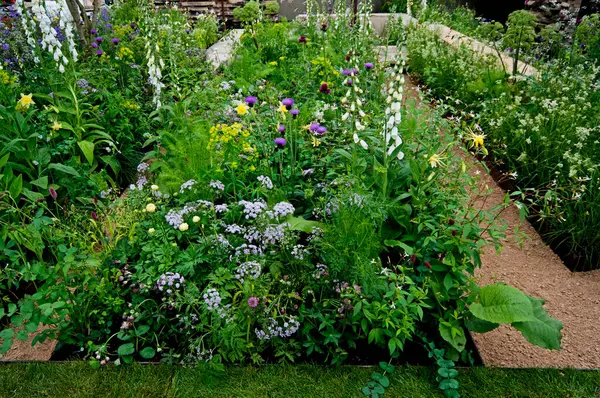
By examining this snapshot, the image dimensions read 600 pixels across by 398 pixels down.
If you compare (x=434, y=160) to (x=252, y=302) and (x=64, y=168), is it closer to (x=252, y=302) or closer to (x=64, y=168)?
(x=252, y=302)

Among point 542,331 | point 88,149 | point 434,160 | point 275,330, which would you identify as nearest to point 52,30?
point 88,149

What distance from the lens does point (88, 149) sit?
3512mm

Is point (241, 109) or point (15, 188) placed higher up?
point (241, 109)

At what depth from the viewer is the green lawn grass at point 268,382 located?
230 centimetres

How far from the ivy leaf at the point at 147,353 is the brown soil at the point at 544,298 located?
5.93ft

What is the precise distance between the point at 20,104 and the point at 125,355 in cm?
212

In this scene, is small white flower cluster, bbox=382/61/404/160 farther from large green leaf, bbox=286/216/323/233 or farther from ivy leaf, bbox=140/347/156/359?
ivy leaf, bbox=140/347/156/359

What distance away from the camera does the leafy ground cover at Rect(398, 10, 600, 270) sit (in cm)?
321

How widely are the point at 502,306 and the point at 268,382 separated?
1255 millimetres

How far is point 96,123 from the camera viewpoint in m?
4.05

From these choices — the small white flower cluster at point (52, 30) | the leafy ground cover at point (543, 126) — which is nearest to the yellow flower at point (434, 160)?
the leafy ground cover at point (543, 126)

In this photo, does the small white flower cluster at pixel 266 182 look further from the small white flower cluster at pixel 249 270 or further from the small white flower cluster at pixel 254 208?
the small white flower cluster at pixel 249 270

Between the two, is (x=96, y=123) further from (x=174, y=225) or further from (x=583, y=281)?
(x=583, y=281)

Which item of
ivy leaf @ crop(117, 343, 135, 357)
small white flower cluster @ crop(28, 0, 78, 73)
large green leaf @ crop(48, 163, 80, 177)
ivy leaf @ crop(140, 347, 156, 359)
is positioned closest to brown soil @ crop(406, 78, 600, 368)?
ivy leaf @ crop(140, 347, 156, 359)
